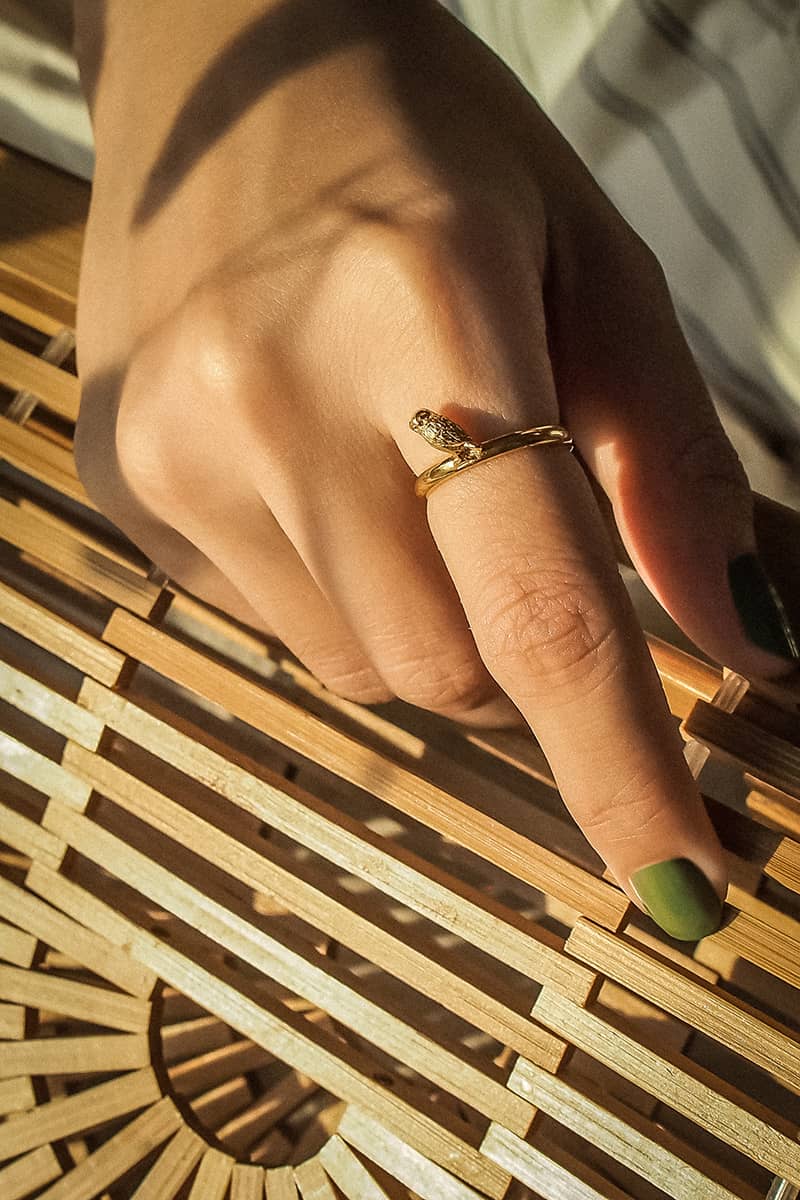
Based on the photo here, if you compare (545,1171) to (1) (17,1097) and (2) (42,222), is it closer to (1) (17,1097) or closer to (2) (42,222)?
(1) (17,1097)

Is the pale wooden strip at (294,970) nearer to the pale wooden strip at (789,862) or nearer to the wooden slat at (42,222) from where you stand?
the pale wooden strip at (789,862)

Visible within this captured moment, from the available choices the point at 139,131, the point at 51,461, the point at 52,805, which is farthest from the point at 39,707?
the point at 139,131

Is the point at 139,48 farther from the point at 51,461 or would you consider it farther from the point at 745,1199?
the point at 745,1199

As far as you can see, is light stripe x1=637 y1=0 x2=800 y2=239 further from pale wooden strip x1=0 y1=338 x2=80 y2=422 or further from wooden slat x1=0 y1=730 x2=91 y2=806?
wooden slat x1=0 y1=730 x2=91 y2=806

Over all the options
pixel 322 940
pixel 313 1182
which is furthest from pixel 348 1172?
pixel 322 940

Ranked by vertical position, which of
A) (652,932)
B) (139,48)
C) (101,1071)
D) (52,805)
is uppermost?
(139,48)

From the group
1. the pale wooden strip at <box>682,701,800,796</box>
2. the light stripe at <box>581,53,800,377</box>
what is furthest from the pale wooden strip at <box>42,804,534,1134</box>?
the light stripe at <box>581,53,800,377</box>

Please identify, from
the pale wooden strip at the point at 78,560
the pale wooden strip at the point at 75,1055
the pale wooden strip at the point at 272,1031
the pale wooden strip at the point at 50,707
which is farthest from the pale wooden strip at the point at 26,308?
the pale wooden strip at the point at 75,1055
